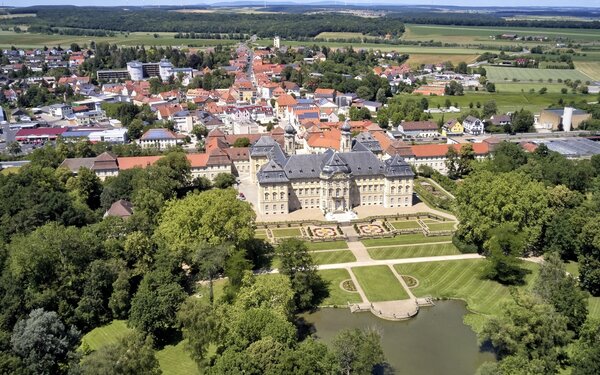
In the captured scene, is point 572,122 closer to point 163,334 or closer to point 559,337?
point 559,337

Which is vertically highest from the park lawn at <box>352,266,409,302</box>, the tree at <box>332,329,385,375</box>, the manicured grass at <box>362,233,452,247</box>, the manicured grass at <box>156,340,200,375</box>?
the tree at <box>332,329,385,375</box>

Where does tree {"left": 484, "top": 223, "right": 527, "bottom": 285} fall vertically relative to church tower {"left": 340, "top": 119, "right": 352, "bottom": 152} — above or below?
below

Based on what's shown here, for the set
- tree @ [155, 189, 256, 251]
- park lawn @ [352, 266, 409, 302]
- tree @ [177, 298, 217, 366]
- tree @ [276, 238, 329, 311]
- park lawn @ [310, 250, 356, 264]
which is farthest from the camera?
park lawn @ [310, 250, 356, 264]

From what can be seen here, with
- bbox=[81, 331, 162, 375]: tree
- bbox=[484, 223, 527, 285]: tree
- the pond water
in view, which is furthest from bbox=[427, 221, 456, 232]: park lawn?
bbox=[81, 331, 162, 375]: tree

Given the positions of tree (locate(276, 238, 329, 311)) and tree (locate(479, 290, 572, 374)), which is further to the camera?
tree (locate(276, 238, 329, 311))

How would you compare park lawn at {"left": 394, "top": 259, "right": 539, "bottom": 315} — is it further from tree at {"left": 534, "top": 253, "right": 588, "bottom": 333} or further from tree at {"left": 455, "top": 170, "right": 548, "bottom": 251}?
tree at {"left": 534, "top": 253, "right": 588, "bottom": 333}

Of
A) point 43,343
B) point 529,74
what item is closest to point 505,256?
point 43,343
